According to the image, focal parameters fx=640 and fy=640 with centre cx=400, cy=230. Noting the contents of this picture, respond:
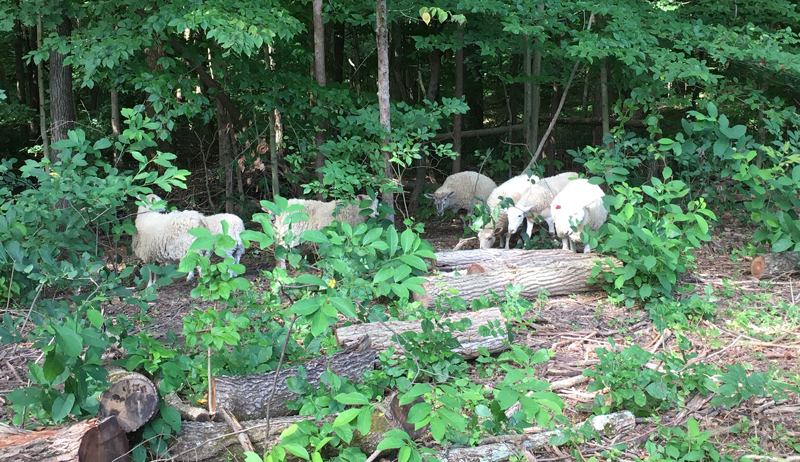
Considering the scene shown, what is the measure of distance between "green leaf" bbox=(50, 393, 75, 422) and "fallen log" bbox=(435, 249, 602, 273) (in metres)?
4.43

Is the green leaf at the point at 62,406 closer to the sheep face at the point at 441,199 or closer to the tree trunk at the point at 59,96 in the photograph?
the tree trunk at the point at 59,96

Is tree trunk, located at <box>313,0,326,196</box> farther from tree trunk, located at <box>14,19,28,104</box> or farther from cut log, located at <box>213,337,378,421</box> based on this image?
tree trunk, located at <box>14,19,28,104</box>

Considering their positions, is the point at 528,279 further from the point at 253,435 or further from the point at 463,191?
the point at 463,191

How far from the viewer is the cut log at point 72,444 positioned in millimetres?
2992

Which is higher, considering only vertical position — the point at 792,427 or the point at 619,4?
the point at 619,4

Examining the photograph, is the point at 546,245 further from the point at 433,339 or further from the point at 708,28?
the point at 433,339

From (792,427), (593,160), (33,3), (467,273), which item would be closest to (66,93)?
(33,3)

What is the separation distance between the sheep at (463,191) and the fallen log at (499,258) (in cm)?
332

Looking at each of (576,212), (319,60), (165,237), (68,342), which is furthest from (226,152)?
(68,342)

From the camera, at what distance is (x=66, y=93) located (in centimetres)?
984

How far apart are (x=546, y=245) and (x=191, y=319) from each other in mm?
5706

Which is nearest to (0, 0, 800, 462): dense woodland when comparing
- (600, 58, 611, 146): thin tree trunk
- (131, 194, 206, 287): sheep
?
(600, 58, 611, 146): thin tree trunk

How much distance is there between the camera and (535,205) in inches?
348

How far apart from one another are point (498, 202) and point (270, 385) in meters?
5.54
